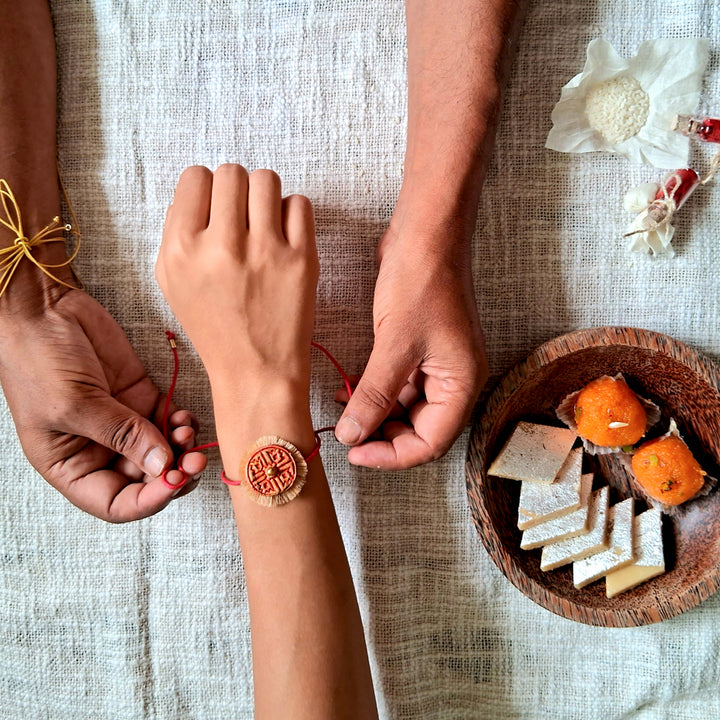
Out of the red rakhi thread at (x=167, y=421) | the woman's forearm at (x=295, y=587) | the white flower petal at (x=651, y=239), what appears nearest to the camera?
the woman's forearm at (x=295, y=587)

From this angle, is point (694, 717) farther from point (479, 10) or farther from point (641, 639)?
point (479, 10)

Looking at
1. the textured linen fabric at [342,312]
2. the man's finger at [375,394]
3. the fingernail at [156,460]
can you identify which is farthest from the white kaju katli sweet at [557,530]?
the fingernail at [156,460]

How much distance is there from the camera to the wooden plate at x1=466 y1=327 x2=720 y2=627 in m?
0.91

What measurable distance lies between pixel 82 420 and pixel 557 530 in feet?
2.52

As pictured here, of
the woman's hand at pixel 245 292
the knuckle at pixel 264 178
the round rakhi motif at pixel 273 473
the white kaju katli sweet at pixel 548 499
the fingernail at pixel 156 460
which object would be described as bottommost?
the white kaju katli sweet at pixel 548 499

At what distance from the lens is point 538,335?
1.03 metres

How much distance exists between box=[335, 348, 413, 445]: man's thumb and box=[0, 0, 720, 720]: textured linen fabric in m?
0.18

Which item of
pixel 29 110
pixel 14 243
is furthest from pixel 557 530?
pixel 29 110

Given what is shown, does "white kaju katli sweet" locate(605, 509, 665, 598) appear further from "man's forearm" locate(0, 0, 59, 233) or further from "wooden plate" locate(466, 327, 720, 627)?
"man's forearm" locate(0, 0, 59, 233)

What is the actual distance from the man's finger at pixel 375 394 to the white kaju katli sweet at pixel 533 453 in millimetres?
237

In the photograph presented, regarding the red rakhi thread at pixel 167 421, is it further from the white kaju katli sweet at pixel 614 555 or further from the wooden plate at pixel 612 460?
the white kaju katli sweet at pixel 614 555

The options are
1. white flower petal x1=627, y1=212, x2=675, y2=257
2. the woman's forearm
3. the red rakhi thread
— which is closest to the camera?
the woman's forearm

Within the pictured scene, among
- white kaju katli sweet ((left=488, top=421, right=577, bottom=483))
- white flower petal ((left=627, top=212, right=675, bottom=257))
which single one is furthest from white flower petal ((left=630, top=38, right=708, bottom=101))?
white kaju katli sweet ((left=488, top=421, right=577, bottom=483))

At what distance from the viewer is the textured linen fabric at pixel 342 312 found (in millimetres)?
1016
